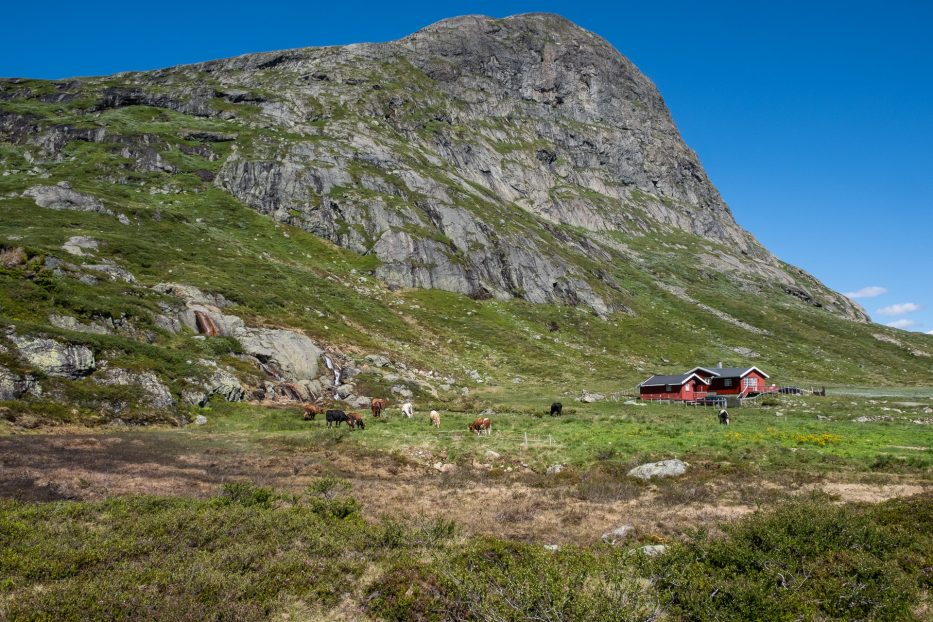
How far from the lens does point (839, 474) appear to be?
69.4 ft

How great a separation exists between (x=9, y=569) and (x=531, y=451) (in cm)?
2216

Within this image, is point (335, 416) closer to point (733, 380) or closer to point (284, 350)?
point (284, 350)

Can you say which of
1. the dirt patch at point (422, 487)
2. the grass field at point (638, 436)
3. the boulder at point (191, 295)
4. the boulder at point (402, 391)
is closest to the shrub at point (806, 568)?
the dirt patch at point (422, 487)

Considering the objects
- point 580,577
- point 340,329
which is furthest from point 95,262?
point 580,577

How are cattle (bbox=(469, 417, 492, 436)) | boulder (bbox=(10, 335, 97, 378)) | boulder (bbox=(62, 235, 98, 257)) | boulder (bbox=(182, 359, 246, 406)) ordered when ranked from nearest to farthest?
boulder (bbox=(10, 335, 97, 378)) < cattle (bbox=(469, 417, 492, 436)) < boulder (bbox=(182, 359, 246, 406)) < boulder (bbox=(62, 235, 98, 257))

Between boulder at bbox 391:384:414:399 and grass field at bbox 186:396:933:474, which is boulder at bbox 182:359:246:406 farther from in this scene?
boulder at bbox 391:384:414:399

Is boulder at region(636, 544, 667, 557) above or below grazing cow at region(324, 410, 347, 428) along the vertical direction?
above

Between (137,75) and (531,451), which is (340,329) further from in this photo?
(137,75)

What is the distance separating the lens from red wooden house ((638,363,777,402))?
6669cm

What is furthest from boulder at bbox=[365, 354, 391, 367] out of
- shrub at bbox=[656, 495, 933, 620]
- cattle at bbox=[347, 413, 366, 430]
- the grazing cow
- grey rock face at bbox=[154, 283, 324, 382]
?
shrub at bbox=[656, 495, 933, 620]

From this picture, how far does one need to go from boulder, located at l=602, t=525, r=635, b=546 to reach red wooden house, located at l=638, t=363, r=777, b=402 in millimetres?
55934


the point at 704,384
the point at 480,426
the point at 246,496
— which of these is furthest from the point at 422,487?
the point at 704,384

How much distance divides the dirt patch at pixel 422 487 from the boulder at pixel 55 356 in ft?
31.4

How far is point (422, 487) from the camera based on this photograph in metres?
20.3
